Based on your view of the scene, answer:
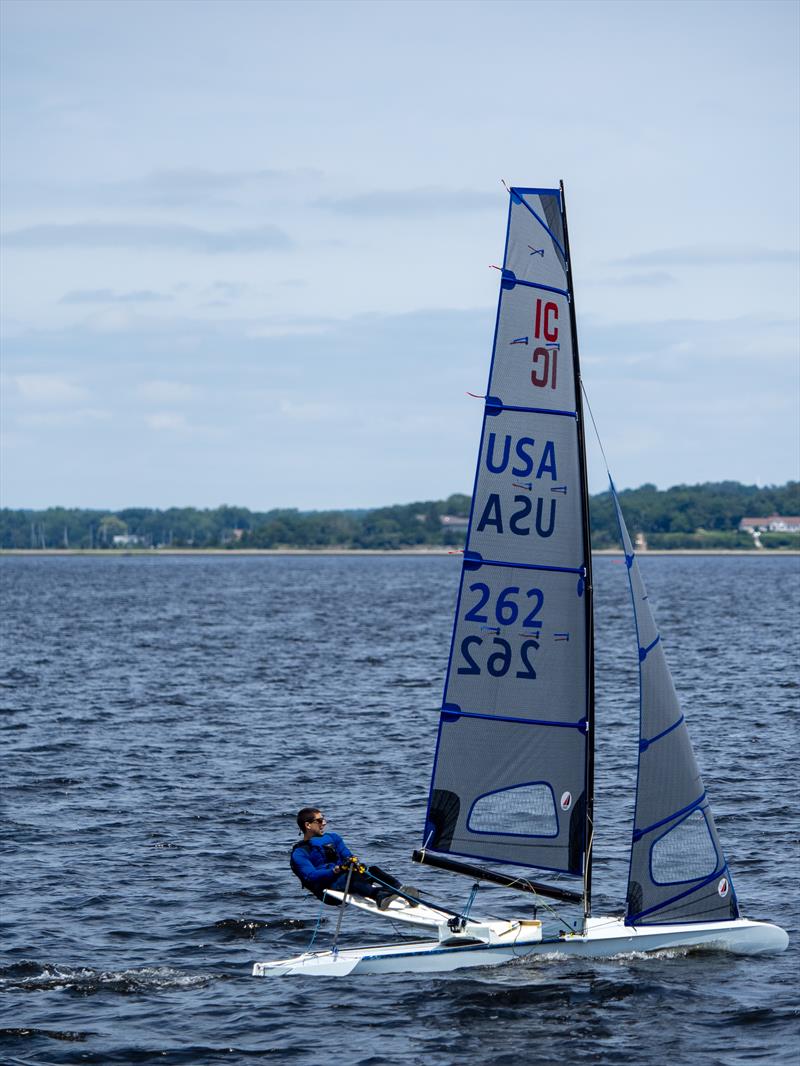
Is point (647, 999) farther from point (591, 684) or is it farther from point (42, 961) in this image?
point (42, 961)

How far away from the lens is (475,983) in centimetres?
1858

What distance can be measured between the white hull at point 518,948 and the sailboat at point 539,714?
0.08 feet

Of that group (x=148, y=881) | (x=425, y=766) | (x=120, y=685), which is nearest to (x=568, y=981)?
(x=148, y=881)

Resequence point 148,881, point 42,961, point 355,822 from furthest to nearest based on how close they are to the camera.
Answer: point 355,822 → point 148,881 → point 42,961

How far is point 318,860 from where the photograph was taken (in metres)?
18.5

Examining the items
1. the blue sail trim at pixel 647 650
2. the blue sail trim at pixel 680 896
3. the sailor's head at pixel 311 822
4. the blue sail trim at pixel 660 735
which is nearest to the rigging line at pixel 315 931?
the sailor's head at pixel 311 822

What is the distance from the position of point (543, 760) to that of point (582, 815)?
2.95ft

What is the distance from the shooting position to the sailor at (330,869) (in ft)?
60.0

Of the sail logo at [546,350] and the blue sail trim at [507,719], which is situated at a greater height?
the sail logo at [546,350]

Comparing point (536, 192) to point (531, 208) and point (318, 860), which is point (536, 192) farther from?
point (318, 860)

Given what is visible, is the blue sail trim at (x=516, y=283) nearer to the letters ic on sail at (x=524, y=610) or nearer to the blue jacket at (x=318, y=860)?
the letters ic on sail at (x=524, y=610)

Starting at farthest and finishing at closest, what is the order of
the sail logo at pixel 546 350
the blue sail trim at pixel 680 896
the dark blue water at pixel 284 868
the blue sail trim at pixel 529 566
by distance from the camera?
the blue sail trim at pixel 680 896 → the blue sail trim at pixel 529 566 → the sail logo at pixel 546 350 → the dark blue water at pixel 284 868

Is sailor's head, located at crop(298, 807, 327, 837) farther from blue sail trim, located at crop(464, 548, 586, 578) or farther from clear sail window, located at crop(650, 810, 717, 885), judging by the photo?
clear sail window, located at crop(650, 810, 717, 885)

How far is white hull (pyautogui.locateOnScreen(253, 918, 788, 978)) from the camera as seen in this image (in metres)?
18.7
